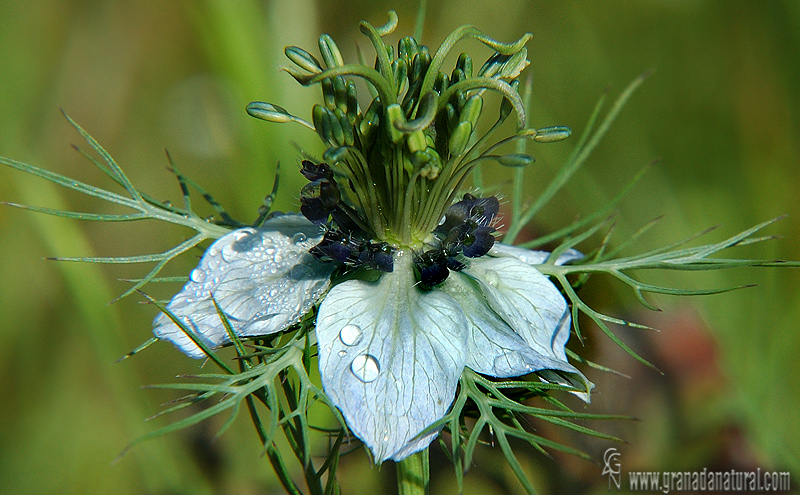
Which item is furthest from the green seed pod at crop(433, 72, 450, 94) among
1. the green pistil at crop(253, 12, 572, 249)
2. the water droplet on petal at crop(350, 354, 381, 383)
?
the water droplet on petal at crop(350, 354, 381, 383)

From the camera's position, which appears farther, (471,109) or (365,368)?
(471,109)

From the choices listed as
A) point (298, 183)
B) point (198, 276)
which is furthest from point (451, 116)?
point (298, 183)

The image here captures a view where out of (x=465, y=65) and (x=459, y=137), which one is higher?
(x=465, y=65)

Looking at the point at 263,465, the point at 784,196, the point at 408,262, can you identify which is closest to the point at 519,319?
the point at 408,262

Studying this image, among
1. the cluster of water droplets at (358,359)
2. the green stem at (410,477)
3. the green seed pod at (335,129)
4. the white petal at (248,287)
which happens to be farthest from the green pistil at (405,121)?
the green stem at (410,477)

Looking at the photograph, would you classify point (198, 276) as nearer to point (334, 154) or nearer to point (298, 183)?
point (334, 154)

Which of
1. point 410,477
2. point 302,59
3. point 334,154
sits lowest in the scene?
point 410,477

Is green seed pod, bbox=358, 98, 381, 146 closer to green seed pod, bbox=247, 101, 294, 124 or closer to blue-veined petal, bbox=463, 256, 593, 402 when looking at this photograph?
green seed pod, bbox=247, 101, 294, 124

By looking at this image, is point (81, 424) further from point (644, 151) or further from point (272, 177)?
point (644, 151)
